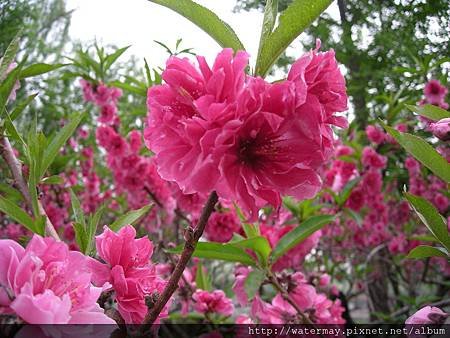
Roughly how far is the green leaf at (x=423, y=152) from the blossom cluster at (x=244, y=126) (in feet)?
0.71

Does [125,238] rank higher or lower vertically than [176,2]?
lower

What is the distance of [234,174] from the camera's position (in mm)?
704

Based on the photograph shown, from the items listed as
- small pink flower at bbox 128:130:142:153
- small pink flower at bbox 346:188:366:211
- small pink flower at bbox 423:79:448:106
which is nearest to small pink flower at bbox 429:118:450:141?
small pink flower at bbox 423:79:448:106

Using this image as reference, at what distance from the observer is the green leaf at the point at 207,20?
0.80 m

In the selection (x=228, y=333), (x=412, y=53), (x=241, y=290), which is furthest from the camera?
(x=228, y=333)

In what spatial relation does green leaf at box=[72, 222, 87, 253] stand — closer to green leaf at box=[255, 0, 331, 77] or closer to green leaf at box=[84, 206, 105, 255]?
green leaf at box=[84, 206, 105, 255]

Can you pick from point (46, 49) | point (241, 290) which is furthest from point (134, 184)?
point (46, 49)

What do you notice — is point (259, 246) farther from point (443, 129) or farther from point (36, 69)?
point (36, 69)

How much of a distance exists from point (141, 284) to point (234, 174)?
0.27 m

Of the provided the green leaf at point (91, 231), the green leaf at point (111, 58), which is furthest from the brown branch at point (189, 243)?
the green leaf at point (111, 58)

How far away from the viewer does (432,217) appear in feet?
2.94

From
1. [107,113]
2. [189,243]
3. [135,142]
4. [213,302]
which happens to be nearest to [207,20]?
[189,243]

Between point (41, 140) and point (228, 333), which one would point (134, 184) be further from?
point (41, 140)

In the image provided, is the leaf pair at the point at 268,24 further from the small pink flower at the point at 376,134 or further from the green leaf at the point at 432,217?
the small pink flower at the point at 376,134
